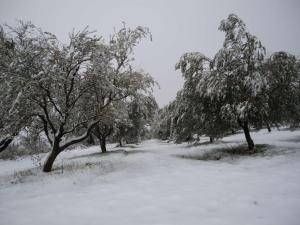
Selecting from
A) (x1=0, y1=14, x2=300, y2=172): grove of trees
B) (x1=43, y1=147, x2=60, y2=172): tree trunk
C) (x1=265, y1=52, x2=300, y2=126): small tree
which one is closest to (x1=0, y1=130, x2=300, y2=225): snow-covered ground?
(x1=43, y1=147, x2=60, y2=172): tree trunk

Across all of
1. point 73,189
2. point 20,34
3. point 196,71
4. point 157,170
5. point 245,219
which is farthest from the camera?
point 196,71

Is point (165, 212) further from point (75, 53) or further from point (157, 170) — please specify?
point (75, 53)

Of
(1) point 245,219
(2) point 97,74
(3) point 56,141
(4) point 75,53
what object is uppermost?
(4) point 75,53

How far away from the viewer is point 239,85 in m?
16.2

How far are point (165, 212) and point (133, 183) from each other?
3.96m

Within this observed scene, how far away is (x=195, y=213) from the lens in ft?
19.0

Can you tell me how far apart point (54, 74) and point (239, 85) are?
440 inches

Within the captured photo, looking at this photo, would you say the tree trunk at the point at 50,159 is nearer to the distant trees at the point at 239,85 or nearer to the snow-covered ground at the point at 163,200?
the snow-covered ground at the point at 163,200

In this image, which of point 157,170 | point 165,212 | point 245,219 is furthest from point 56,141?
point 245,219

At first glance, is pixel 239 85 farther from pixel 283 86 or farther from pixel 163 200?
pixel 163 200

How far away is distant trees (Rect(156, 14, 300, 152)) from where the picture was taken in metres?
15.4

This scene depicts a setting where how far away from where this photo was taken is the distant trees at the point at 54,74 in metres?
11.9

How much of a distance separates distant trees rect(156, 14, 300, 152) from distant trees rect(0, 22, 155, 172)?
171 inches

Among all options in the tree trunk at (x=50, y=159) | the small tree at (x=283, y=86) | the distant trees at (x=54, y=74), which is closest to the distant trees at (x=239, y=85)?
the small tree at (x=283, y=86)
